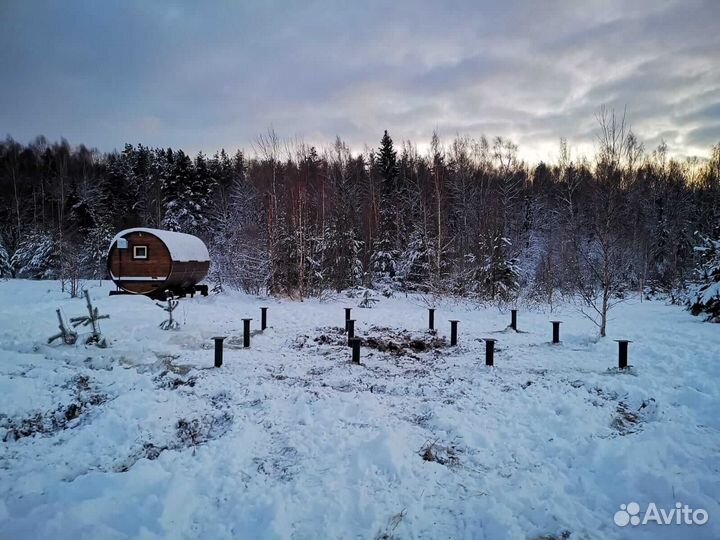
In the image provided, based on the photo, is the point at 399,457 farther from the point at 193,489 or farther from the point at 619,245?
the point at 619,245

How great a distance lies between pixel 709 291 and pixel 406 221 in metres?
17.4

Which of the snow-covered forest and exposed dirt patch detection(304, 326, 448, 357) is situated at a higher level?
the snow-covered forest

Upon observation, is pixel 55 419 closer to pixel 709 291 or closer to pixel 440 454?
pixel 440 454

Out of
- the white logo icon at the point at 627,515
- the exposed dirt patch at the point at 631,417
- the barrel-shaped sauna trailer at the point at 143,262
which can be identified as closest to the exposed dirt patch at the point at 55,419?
the white logo icon at the point at 627,515

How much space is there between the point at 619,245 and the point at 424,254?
1271 cm

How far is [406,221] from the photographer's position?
26922 millimetres

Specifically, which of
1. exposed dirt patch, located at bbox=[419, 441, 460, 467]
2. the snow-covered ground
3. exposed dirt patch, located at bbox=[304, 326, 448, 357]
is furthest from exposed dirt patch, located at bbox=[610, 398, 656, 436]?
exposed dirt patch, located at bbox=[304, 326, 448, 357]

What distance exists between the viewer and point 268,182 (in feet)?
74.2

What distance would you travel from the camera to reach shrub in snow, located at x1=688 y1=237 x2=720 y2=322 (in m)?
11.4

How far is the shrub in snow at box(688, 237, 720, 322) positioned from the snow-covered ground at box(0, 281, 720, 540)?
3.54m

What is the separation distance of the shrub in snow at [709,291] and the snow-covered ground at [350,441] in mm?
3541
